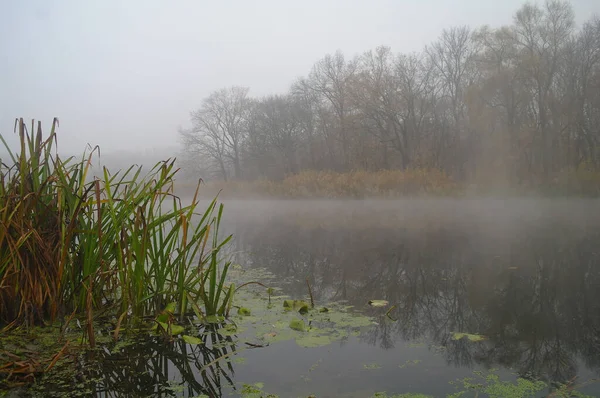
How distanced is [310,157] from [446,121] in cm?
836

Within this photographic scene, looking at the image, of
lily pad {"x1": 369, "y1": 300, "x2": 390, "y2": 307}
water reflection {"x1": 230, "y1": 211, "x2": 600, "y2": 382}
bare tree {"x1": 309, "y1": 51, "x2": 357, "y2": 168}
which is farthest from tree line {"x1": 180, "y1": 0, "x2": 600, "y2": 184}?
lily pad {"x1": 369, "y1": 300, "x2": 390, "y2": 307}

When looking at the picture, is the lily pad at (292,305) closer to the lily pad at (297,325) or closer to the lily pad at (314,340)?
the lily pad at (297,325)

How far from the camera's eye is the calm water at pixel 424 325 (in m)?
1.72

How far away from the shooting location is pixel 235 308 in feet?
9.12

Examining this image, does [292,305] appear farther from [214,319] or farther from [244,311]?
[214,319]

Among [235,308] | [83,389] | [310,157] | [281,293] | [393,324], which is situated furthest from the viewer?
[310,157]

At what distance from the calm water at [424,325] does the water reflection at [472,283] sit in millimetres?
10

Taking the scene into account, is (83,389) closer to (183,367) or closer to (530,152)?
(183,367)

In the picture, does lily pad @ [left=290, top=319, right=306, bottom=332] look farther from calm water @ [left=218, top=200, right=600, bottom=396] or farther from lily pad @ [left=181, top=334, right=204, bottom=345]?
lily pad @ [left=181, top=334, right=204, bottom=345]

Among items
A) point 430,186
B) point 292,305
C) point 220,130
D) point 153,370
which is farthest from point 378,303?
point 220,130

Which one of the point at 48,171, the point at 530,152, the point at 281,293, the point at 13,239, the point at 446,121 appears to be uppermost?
the point at 446,121

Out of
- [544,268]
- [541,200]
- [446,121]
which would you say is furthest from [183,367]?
[446,121]

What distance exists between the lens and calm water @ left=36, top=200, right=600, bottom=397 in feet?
5.65

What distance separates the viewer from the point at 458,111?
20219 millimetres
